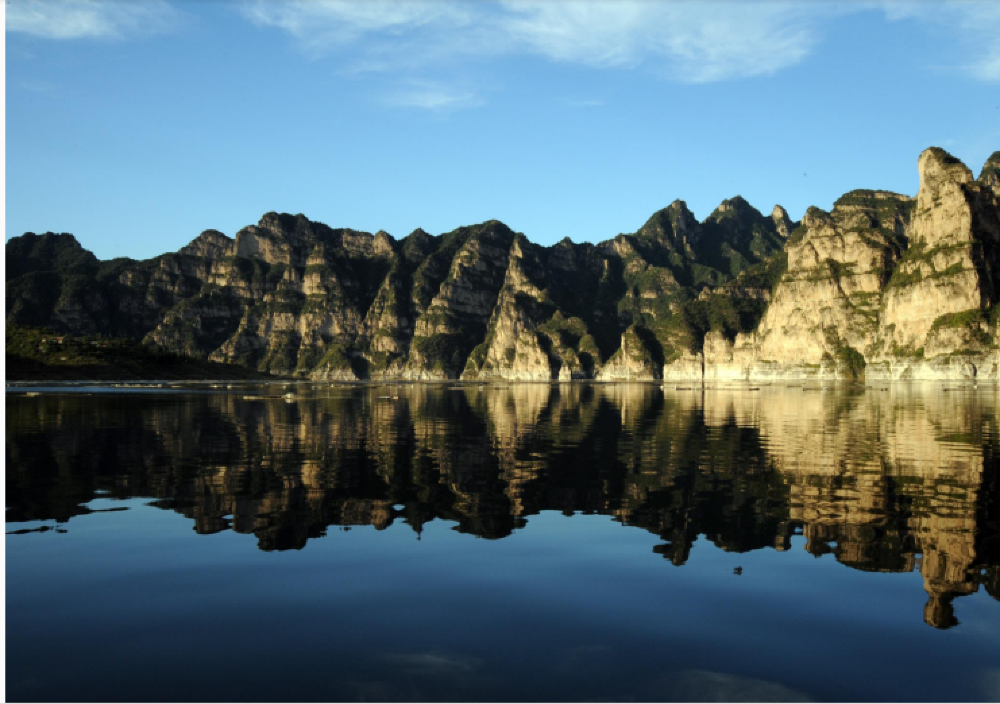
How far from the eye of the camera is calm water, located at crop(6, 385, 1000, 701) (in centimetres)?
1285

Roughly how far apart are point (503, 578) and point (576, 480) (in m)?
17.4

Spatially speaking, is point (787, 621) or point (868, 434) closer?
point (787, 621)

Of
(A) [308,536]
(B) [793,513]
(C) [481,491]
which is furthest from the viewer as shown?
(C) [481,491]

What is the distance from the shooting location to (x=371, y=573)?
1900 centimetres

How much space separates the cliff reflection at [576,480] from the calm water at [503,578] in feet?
0.70

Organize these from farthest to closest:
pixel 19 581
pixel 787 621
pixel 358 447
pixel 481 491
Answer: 1. pixel 358 447
2. pixel 481 491
3. pixel 19 581
4. pixel 787 621

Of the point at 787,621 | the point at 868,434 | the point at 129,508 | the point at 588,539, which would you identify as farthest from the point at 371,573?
the point at 868,434

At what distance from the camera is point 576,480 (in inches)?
1405

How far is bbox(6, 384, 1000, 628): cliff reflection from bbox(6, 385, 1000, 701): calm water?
0.21m

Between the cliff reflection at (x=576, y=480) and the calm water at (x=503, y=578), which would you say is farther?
the cliff reflection at (x=576, y=480)

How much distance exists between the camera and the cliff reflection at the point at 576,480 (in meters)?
23.1

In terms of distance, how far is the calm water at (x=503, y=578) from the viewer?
1285 cm

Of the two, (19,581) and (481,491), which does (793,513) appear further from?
(19,581)

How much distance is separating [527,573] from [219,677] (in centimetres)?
858
